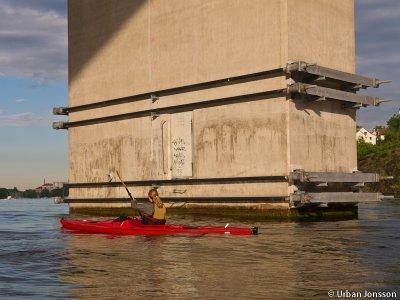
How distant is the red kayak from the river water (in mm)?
304

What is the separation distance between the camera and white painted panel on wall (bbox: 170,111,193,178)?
106ft

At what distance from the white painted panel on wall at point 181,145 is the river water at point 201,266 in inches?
440

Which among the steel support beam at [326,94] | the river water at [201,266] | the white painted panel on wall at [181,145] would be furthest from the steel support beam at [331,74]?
the river water at [201,266]

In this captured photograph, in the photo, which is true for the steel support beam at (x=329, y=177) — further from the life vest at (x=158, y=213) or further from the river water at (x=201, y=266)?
the life vest at (x=158, y=213)

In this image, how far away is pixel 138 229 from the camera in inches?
845

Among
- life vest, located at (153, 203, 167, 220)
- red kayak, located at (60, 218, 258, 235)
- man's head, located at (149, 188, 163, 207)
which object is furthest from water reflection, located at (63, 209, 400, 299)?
man's head, located at (149, 188, 163, 207)

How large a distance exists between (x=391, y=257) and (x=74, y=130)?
28.4 meters

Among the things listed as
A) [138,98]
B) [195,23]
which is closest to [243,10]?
[195,23]

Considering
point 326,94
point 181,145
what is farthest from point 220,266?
point 181,145

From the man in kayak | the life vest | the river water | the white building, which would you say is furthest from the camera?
the white building

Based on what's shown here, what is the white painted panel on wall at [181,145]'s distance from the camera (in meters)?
32.2

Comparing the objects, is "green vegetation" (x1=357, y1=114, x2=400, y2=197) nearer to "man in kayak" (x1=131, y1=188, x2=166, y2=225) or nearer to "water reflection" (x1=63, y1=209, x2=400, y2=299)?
"man in kayak" (x1=131, y1=188, x2=166, y2=225)

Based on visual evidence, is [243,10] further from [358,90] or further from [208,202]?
[208,202]

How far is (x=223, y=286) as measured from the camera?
36.2 ft
